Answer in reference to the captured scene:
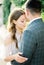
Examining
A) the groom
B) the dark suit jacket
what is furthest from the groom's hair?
the dark suit jacket

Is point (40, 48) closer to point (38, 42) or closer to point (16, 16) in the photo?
point (38, 42)

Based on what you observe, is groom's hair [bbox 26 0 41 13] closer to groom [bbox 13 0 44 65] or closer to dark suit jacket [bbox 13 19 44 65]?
groom [bbox 13 0 44 65]

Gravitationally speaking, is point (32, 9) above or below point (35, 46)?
above

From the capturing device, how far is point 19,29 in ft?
9.86

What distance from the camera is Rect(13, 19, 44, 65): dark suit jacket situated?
7.87 feet

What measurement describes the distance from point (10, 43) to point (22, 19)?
35 centimetres

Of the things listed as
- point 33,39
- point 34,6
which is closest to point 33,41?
point 33,39

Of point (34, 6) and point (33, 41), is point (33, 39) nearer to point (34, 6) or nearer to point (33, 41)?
point (33, 41)

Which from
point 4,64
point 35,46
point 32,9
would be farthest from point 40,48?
point 4,64

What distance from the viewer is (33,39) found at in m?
2.40

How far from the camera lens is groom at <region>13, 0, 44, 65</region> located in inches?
94.5

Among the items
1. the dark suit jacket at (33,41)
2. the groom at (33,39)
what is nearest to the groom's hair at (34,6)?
the groom at (33,39)

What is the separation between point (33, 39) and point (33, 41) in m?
0.02

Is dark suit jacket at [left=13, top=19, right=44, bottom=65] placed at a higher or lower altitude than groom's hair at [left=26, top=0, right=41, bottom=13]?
lower
